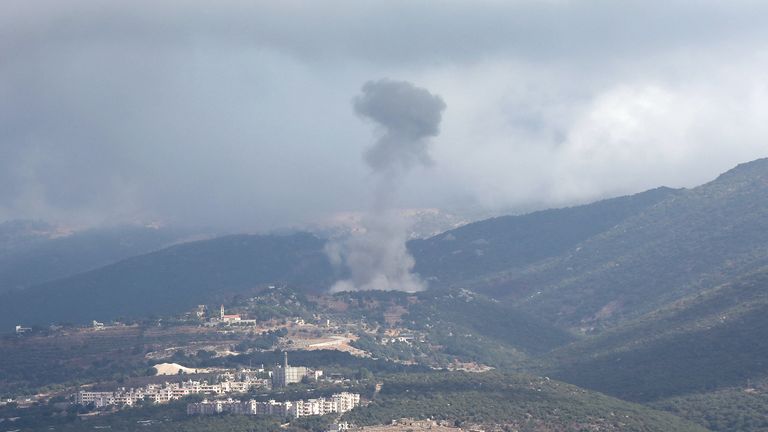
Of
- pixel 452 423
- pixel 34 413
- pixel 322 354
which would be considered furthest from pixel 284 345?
pixel 452 423

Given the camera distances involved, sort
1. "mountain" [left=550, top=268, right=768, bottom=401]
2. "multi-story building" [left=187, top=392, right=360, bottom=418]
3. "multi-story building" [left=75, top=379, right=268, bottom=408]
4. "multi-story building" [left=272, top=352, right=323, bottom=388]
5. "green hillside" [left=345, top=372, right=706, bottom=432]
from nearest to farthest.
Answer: "green hillside" [left=345, top=372, right=706, bottom=432] < "multi-story building" [left=187, top=392, right=360, bottom=418] < "multi-story building" [left=75, top=379, right=268, bottom=408] < "mountain" [left=550, top=268, right=768, bottom=401] < "multi-story building" [left=272, top=352, right=323, bottom=388]

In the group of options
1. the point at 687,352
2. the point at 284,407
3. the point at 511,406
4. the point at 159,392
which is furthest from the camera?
the point at 687,352

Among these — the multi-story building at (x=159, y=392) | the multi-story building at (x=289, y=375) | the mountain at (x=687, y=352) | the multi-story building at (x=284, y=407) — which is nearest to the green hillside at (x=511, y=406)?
the multi-story building at (x=284, y=407)

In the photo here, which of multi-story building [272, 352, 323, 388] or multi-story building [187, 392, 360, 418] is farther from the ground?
multi-story building [272, 352, 323, 388]

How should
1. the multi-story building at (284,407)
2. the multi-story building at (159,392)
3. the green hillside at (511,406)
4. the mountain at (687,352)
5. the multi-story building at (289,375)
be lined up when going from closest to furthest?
1. the green hillside at (511,406)
2. the multi-story building at (284,407)
3. the multi-story building at (159,392)
4. the mountain at (687,352)
5. the multi-story building at (289,375)

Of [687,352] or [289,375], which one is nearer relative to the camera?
[289,375]

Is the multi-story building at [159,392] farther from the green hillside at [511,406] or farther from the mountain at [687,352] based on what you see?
the mountain at [687,352]

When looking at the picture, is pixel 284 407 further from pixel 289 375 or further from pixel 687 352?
pixel 687 352

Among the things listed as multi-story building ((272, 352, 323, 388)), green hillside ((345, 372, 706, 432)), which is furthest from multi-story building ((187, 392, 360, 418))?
multi-story building ((272, 352, 323, 388))

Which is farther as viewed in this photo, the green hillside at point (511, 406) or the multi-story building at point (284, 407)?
the multi-story building at point (284, 407)

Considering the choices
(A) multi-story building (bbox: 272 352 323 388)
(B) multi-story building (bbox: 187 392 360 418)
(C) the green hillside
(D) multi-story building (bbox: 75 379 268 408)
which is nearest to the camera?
(C) the green hillside

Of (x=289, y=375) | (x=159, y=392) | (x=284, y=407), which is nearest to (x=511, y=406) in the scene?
(x=284, y=407)

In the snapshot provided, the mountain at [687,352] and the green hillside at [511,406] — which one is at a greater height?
the mountain at [687,352]

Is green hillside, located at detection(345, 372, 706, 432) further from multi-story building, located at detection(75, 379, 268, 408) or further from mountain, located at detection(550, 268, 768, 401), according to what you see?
multi-story building, located at detection(75, 379, 268, 408)
